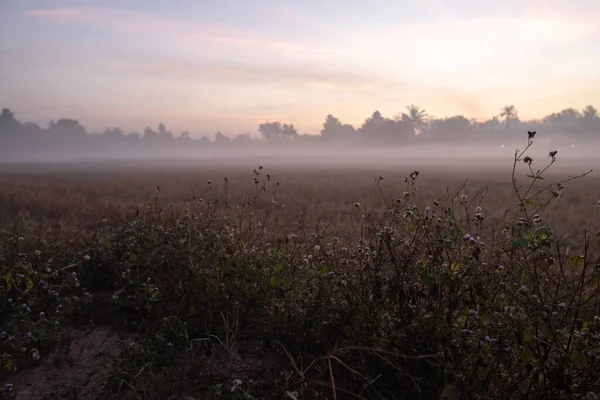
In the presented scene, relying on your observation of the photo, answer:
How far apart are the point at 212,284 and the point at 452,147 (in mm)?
162101

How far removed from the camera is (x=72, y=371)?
11.2 ft

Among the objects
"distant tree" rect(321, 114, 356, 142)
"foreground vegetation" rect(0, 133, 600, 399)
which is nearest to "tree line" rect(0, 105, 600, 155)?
"distant tree" rect(321, 114, 356, 142)

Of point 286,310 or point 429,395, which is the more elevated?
point 286,310

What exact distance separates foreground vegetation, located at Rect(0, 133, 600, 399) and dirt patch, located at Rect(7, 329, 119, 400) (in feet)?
0.20

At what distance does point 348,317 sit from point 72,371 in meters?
2.37

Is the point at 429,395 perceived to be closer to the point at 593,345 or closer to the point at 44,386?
the point at 593,345

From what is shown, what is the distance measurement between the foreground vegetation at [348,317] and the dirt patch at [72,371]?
6 cm

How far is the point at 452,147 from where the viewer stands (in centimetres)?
15350

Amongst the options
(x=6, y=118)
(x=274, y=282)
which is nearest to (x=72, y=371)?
(x=274, y=282)

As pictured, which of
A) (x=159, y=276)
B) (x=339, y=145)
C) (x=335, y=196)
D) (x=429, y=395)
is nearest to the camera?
(x=429, y=395)

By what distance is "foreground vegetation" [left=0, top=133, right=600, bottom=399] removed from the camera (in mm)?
2537

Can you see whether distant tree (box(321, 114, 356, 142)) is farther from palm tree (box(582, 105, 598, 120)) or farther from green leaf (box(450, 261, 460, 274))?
green leaf (box(450, 261, 460, 274))

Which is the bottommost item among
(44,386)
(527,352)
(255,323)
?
(44,386)

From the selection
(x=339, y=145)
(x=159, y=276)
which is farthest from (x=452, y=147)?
(x=159, y=276)
